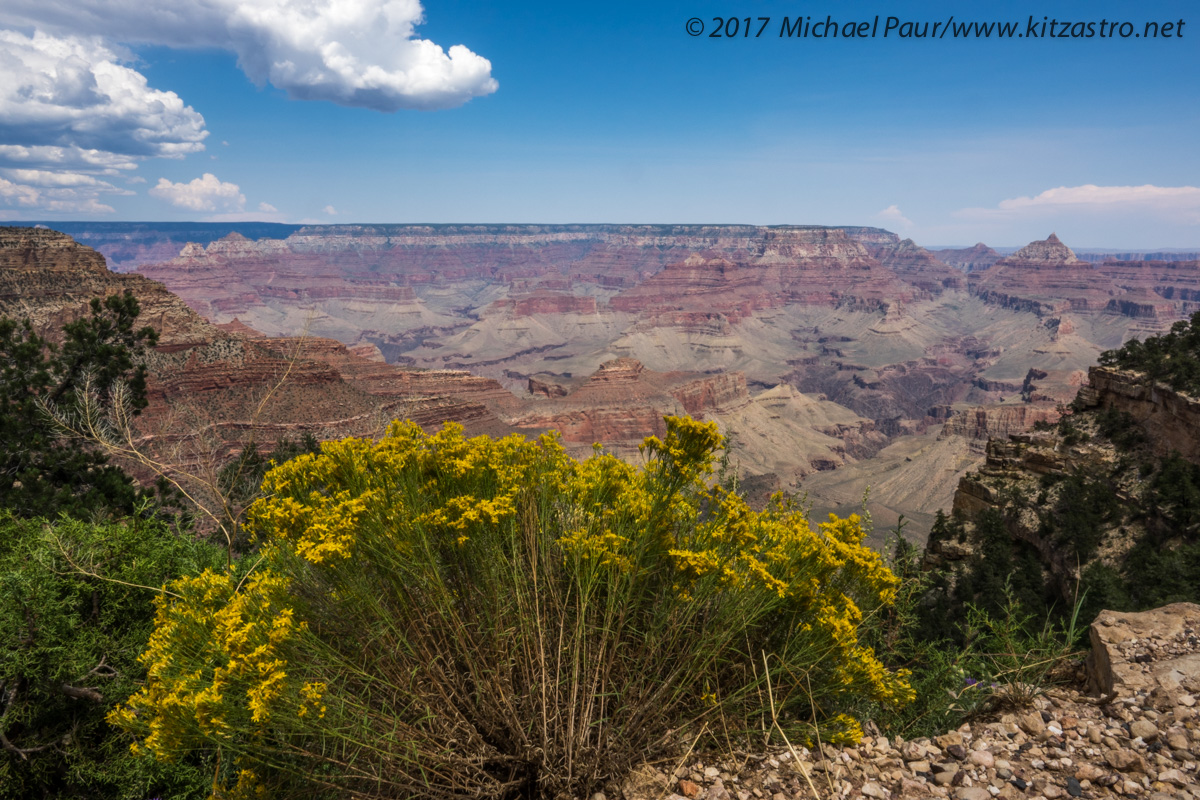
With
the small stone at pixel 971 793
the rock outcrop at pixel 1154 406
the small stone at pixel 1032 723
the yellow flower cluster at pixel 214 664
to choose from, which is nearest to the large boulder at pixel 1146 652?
the small stone at pixel 1032 723

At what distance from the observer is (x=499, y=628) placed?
4.01 m

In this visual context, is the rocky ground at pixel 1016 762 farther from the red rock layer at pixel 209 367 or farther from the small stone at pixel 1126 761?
the red rock layer at pixel 209 367

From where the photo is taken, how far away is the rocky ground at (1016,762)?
11.6 feet

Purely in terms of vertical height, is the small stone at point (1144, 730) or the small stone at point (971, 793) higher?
the small stone at point (1144, 730)

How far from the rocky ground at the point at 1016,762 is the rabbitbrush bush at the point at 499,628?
9.3 inches

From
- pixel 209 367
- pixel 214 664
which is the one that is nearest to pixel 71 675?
pixel 214 664

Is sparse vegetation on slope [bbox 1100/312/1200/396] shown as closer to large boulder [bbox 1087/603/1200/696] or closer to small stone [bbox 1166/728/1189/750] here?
large boulder [bbox 1087/603/1200/696]

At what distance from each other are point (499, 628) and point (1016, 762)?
3.47 m

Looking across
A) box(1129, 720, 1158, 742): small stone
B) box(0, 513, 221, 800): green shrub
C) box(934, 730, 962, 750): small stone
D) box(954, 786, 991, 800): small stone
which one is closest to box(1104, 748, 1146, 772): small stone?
box(1129, 720, 1158, 742): small stone

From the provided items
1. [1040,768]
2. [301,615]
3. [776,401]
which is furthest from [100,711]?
[776,401]

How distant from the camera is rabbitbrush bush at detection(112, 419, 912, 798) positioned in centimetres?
Result: 341

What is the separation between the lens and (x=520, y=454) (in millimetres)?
4945

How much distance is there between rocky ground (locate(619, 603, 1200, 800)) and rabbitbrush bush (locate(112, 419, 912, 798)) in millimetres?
236

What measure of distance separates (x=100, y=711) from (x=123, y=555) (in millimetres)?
1778
